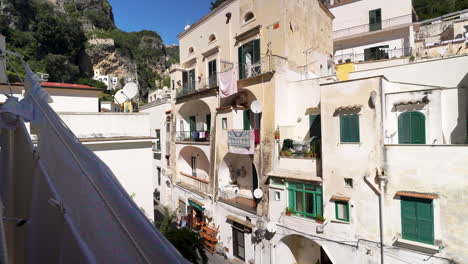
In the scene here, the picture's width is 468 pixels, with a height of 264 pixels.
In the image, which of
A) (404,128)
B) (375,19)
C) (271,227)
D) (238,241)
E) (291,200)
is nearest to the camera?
(404,128)

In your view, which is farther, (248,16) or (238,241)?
(248,16)

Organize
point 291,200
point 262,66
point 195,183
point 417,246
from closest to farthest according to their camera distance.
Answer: point 417,246, point 291,200, point 262,66, point 195,183

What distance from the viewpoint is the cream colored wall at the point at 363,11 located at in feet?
71.4

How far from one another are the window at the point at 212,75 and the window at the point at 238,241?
1051 cm

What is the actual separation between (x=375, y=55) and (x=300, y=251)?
18296 mm

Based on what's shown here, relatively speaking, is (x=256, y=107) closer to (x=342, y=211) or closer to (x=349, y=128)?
(x=349, y=128)

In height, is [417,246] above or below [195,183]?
below

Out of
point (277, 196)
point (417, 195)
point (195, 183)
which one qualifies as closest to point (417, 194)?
point (417, 195)

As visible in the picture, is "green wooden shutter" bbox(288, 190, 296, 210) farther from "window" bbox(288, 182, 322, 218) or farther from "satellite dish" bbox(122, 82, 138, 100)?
"satellite dish" bbox(122, 82, 138, 100)

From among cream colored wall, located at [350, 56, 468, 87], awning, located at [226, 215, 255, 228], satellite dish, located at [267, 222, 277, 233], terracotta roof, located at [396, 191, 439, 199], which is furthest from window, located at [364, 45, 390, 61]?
awning, located at [226, 215, 255, 228]

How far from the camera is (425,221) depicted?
29.2 feet

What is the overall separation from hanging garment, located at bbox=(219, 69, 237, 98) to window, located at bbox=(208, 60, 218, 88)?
241 cm

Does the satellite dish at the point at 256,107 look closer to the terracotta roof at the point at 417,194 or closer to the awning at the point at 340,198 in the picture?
the awning at the point at 340,198

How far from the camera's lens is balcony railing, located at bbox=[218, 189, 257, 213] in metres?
15.4
